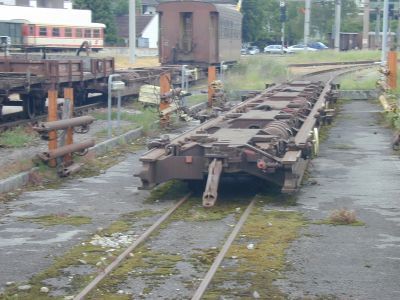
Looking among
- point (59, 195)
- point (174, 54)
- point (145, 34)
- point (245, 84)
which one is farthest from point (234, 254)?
point (145, 34)

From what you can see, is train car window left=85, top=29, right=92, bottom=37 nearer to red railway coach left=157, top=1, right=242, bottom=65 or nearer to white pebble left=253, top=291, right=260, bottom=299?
red railway coach left=157, top=1, right=242, bottom=65

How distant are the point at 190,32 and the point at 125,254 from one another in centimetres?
2747

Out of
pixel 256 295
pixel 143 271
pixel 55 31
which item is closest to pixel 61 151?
pixel 143 271

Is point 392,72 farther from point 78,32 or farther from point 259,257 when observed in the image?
point 78,32

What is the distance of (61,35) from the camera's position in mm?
55562

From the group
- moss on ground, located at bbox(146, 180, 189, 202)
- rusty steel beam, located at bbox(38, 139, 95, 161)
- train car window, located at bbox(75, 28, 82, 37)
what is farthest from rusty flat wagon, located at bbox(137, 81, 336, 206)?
train car window, located at bbox(75, 28, 82, 37)

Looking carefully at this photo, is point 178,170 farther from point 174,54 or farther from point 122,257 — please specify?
point 174,54

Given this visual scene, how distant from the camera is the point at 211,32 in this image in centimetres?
3466

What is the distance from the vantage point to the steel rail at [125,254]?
284 inches

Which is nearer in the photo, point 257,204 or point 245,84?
point 257,204

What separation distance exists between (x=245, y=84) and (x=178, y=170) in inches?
865

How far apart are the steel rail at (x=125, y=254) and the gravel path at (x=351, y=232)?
5.00 feet

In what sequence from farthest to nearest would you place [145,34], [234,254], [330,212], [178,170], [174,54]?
1. [145,34]
2. [174,54]
3. [178,170]
4. [330,212]
5. [234,254]

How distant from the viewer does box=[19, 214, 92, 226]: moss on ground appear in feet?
33.0
